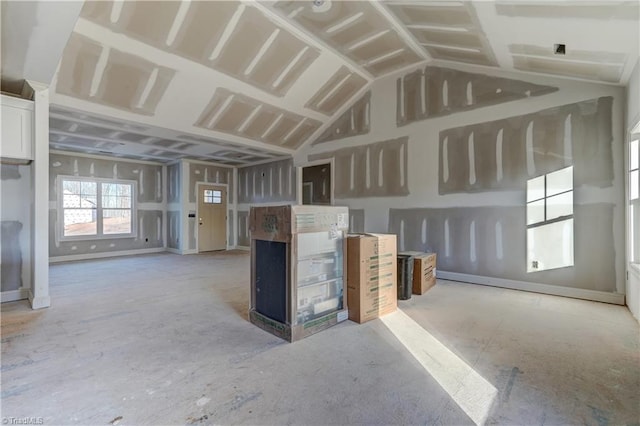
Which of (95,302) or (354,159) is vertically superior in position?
(354,159)

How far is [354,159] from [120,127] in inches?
175

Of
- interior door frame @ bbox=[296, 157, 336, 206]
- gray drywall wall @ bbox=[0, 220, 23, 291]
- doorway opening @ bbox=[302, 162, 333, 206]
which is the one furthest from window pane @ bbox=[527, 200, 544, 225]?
gray drywall wall @ bbox=[0, 220, 23, 291]

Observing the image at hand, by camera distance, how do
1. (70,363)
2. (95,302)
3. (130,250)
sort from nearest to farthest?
(70,363)
(95,302)
(130,250)

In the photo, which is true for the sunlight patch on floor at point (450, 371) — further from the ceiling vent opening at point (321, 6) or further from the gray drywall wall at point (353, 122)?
the gray drywall wall at point (353, 122)

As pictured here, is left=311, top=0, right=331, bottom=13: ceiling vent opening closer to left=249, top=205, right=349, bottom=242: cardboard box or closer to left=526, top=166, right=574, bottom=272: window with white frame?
left=249, top=205, right=349, bottom=242: cardboard box

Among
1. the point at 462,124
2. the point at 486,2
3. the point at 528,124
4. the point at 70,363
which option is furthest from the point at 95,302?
the point at 528,124

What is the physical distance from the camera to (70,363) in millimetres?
2186

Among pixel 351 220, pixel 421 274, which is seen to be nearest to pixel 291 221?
pixel 421 274

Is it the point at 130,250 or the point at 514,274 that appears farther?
the point at 130,250

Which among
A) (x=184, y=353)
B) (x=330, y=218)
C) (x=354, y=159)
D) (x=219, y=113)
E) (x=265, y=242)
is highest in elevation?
(x=219, y=113)

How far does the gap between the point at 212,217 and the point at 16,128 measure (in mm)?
5689

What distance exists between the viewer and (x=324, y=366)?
2156 millimetres

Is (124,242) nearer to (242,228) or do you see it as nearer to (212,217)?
(212,217)

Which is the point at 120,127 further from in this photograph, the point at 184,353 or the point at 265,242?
the point at 184,353
